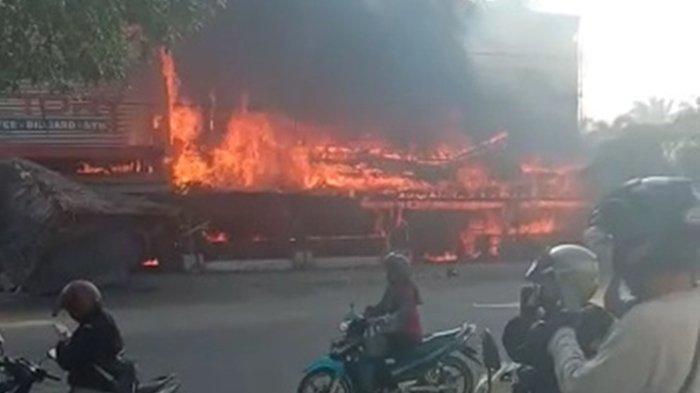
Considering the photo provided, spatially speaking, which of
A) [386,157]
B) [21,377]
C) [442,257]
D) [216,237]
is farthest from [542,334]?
[386,157]

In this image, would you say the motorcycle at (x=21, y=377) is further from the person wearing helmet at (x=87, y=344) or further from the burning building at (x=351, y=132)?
the burning building at (x=351, y=132)

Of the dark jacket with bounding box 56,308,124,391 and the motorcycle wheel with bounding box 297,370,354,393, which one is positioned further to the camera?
the motorcycle wheel with bounding box 297,370,354,393

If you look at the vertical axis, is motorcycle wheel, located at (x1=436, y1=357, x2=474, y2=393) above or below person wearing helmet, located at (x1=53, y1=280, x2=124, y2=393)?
below

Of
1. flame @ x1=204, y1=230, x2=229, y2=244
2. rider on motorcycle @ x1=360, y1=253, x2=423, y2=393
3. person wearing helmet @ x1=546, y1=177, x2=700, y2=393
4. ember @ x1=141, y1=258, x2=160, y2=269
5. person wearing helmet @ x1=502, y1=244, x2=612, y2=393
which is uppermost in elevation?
person wearing helmet @ x1=546, y1=177, x2=700, y2=393

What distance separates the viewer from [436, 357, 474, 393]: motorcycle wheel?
26.0 feet

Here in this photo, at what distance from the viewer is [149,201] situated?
1864 centimetres

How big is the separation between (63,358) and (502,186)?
64.4 ft

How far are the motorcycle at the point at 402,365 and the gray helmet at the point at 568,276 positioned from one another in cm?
375

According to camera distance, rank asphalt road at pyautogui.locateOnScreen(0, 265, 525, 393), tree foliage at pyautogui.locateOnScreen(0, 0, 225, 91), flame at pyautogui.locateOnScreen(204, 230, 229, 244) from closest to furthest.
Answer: tree foliage at pyautogui.locateOnScreen(0, 0, 225, 91)
asphalt road at pyautogui.locateOnScreen(0, 265, 525, 393)
flame at pyautogui.locateOnScreen(204, 230, 229, 244)

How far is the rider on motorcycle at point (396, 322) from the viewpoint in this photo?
25.0 ft

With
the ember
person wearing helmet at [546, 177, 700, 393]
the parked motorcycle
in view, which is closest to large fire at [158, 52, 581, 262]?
the ember

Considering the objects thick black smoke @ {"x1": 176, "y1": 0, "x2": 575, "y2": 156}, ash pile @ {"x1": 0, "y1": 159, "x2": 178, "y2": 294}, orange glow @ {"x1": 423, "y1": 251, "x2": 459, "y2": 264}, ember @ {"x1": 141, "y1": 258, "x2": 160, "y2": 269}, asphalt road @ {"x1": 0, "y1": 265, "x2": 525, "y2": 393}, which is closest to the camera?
asphalt road @ {"x1": 0, "y1": 265, "x2": 525, "y2": 393}

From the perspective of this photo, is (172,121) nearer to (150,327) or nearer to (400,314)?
(150,327)

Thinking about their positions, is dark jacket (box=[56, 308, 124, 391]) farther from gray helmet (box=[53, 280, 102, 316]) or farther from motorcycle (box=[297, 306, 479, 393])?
motorcycle (box=[297, 306, 479, 393])
